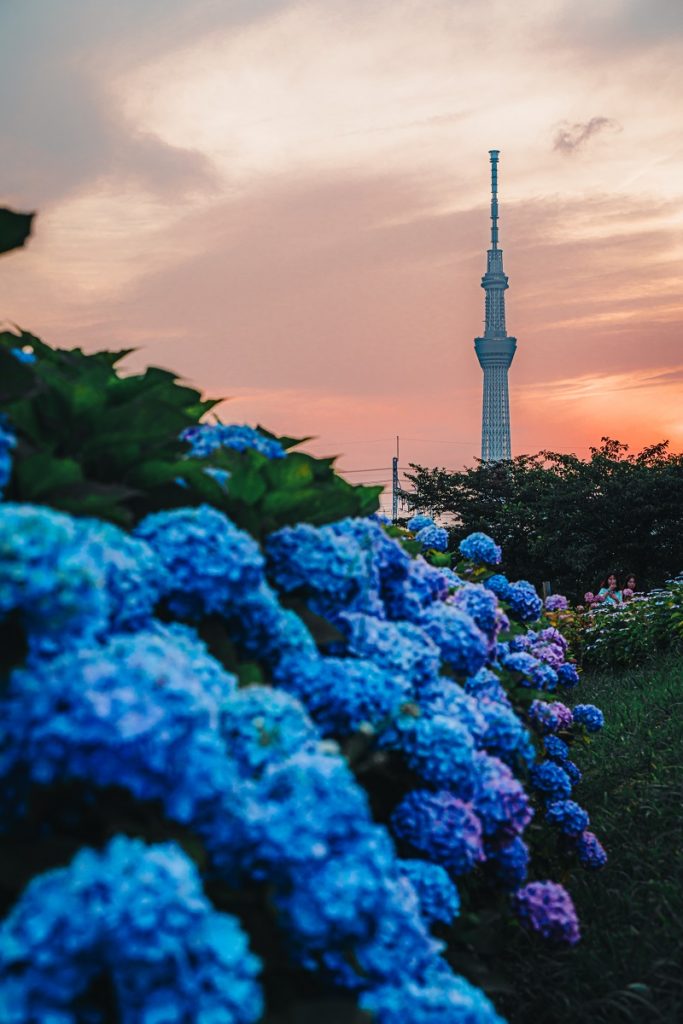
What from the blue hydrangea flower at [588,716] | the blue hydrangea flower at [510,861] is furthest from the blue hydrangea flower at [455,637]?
the blue hydrangea flower at [588,716]

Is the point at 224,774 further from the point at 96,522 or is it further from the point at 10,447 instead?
the point at 10,447

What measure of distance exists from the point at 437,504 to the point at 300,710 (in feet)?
148

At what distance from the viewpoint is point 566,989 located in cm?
379

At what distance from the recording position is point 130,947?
1.36 meters

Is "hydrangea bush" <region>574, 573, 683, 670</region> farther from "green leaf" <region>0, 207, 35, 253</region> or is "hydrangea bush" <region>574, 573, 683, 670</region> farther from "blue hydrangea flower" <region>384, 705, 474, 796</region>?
"green leaf" <region>0, 207, 35, 253</region>

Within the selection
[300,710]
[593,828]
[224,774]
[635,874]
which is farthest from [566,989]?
[224,774]

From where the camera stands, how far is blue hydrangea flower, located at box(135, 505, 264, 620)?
2.11 metres

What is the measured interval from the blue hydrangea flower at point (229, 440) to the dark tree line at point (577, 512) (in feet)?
112

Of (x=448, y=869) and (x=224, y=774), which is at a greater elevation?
(x=224, y=774)

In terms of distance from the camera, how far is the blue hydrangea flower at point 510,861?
3178 mm

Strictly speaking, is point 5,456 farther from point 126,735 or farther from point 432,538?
point 432,538

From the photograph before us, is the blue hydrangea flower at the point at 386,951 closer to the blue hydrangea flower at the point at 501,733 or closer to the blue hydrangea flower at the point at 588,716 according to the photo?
the blue hydrangea flower at the point at 501,733

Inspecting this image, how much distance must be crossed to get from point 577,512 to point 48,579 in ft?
124

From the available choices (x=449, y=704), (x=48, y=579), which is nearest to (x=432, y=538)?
(x=449, y=704)
